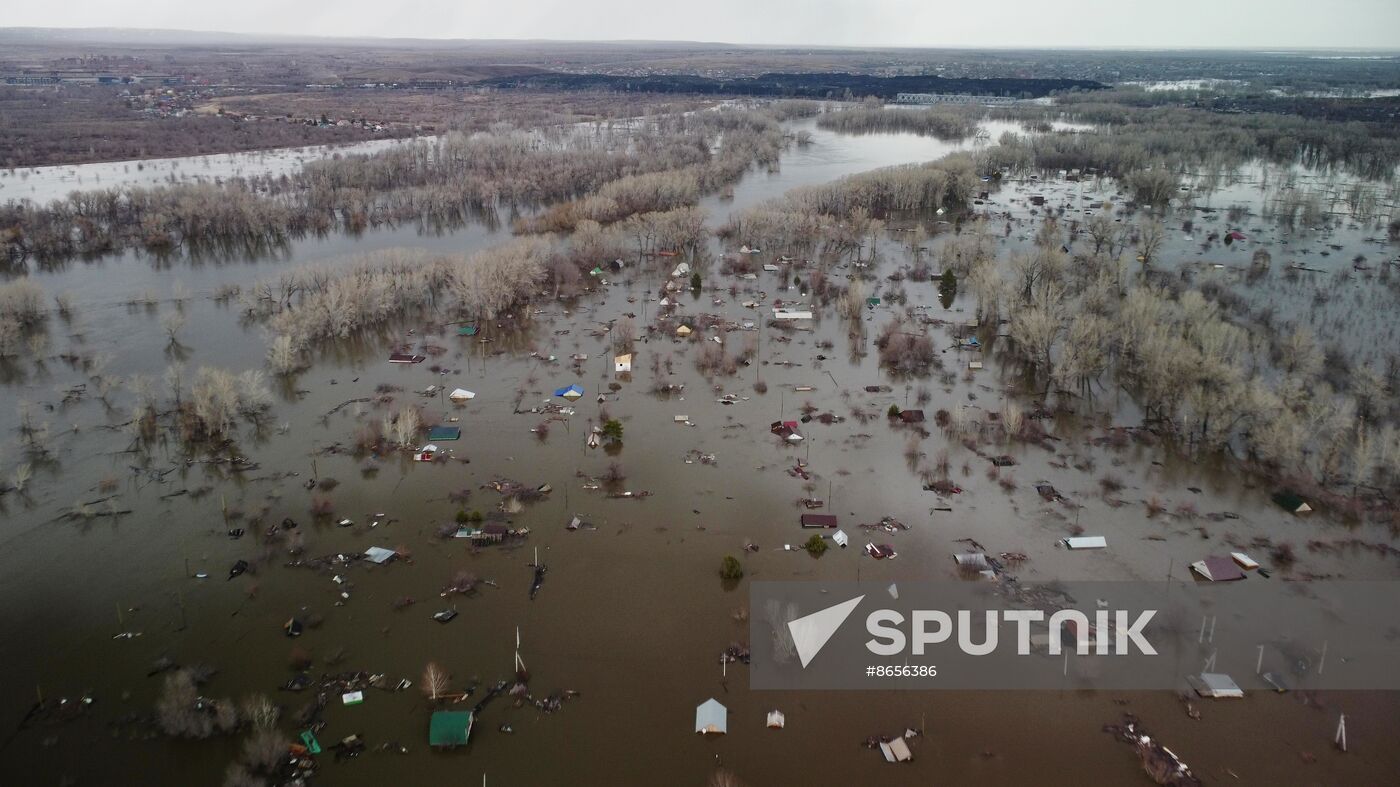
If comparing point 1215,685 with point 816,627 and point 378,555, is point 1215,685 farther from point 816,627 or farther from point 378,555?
point 378,555

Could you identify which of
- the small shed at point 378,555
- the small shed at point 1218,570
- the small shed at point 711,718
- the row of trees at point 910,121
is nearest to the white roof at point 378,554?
the small shed at point 378,555

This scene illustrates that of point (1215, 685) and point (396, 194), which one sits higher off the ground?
point (396, 194)

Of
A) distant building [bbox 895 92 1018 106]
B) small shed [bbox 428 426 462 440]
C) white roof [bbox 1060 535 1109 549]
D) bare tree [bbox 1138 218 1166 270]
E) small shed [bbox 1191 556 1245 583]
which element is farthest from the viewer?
distant building [bbox 895 92 1018 106]

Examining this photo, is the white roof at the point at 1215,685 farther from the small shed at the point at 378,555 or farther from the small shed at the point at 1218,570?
the small shed at the point at 378,555

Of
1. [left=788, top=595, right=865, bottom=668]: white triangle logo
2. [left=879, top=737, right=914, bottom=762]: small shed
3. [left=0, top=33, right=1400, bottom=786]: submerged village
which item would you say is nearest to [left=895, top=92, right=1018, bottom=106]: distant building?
[left=0, top=33, right=1400, bottom=786]: submerged village

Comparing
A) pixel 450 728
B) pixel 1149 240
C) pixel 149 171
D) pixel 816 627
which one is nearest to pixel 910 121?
pixel 1149 240

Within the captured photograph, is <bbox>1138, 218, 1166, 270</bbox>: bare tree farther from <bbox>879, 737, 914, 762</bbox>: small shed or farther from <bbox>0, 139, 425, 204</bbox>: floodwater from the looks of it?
<bbox>0, 139, 425, 204</bbox>: floodwater

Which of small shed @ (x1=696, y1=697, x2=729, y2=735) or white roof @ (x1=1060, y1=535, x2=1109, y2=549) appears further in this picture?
white roof @ (x1=1060, y1=535, x2=1109, y2=549)
